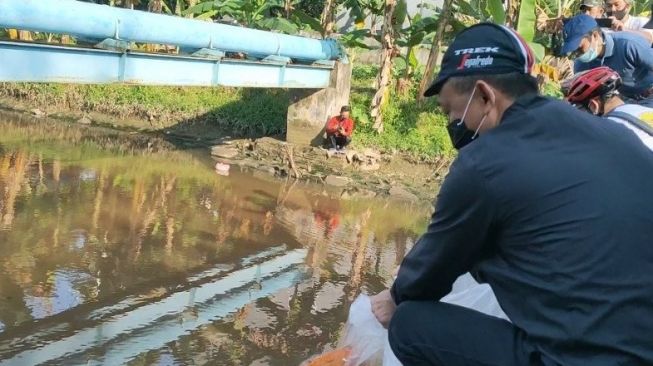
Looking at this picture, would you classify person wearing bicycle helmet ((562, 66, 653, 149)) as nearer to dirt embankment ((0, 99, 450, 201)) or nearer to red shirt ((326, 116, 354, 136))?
dirt embankment ((0, 99, 450, 201))

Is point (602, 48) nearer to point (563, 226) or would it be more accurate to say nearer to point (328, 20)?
point (563, 226)

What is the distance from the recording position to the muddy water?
5246 mm

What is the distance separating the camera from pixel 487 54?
1.98m

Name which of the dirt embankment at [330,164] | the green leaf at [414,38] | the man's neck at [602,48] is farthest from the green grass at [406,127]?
the man's neck at [602,48]

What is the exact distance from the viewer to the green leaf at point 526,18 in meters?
12.8

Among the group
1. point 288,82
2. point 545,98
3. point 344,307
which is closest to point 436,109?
point 288,82

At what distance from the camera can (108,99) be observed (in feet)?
57.4

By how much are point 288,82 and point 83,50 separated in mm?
5246

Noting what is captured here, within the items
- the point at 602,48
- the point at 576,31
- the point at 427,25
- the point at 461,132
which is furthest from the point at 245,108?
the point at 461,132

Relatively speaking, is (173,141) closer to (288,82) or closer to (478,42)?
(288,82)

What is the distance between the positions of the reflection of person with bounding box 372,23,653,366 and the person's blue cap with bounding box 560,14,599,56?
2050mm

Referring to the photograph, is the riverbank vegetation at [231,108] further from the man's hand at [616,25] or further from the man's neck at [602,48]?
the man's neck at [602,48]

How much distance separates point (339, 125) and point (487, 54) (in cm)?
1225

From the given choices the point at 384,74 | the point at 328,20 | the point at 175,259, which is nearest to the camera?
the point at 175,259
